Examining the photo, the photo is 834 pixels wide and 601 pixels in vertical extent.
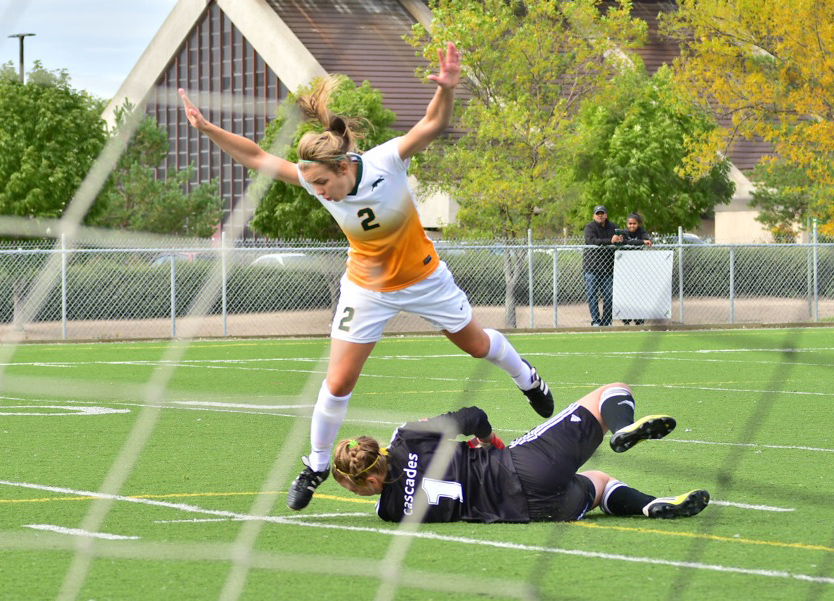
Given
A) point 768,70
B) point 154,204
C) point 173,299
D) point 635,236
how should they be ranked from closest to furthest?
point 173,299
point 635,236
point 768,70
point 154,204

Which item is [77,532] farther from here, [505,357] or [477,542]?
[505,357]

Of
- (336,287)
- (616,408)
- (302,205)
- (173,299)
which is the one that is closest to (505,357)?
(616,408)

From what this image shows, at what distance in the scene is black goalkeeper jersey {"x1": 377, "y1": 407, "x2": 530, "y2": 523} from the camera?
20.8ft

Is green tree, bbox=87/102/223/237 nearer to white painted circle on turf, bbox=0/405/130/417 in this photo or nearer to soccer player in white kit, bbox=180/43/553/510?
white painted circle on turf, bbox=0/405/130/417

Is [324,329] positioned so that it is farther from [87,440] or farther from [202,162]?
[202,162]

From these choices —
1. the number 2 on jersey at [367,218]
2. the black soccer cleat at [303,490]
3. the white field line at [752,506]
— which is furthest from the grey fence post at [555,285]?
the black soccer cleat at [303,490]

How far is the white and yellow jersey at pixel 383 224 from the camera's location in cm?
681

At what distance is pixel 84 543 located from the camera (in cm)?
598

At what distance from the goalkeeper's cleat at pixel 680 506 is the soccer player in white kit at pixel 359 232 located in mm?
1493

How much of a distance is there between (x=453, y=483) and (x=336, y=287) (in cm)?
1948

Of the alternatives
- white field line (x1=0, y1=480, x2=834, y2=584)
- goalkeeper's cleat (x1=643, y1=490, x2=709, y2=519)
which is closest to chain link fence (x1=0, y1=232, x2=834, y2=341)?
white field line (x1=0, y1=480, x2=834, y2=584)

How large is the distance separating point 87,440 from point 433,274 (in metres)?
3.71

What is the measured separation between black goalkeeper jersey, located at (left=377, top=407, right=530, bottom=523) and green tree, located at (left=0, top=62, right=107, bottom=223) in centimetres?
1286

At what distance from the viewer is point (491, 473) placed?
636cm
